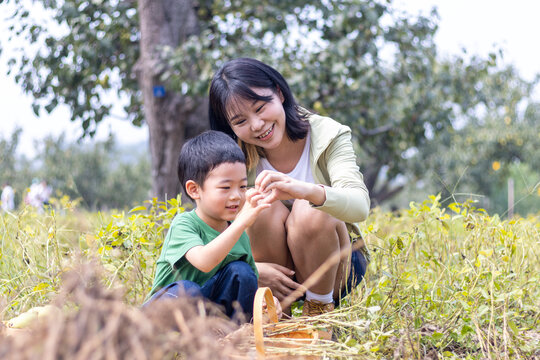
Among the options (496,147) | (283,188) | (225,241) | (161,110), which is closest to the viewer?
(225,241)

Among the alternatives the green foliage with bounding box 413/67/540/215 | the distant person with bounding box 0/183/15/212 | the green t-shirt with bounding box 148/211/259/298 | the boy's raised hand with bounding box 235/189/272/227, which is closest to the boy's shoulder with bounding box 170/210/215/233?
the green t-shirt with bounding box 148/211/259/298

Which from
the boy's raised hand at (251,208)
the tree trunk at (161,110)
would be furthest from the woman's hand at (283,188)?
the tree trunk at (161,110)

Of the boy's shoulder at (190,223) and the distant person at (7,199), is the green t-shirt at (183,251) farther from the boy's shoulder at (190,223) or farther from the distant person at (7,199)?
the distant person at (7,199)

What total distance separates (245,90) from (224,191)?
49 centimetres

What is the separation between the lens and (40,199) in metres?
3.38

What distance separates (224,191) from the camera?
1899 millimetres

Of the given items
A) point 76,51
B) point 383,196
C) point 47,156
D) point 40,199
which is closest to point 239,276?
point 40,199

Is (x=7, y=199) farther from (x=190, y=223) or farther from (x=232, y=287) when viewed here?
(x=232, y=287)

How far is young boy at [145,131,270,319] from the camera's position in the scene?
5.66 ft

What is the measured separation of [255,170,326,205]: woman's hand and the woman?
0.29 feet

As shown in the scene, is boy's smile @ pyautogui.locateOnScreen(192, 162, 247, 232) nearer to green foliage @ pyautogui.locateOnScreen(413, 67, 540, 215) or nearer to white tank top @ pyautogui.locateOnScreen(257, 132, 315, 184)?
white tank top @ pyautogui.locateOnScreen(257, 132, 315, 184)

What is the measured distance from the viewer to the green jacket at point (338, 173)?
1.93m

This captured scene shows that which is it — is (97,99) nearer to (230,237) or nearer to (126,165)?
(230,237)

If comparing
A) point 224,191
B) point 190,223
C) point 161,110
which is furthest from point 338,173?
point 161,110
